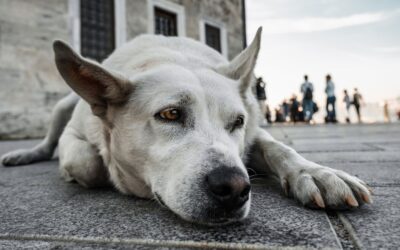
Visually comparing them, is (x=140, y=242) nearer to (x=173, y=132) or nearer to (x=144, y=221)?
(x=144, y=221)

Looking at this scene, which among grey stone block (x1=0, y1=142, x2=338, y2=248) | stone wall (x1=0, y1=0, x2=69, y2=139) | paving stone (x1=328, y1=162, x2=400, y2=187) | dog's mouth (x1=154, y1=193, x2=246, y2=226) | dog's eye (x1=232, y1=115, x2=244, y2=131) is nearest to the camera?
grey stone block (x1=0, y1=142, x2=338, y2=248)

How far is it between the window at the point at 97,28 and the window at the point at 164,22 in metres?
2.30

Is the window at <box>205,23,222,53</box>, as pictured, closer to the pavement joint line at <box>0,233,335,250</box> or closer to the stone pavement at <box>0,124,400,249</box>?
the stone pavement at <box>0,124,400,249</box>

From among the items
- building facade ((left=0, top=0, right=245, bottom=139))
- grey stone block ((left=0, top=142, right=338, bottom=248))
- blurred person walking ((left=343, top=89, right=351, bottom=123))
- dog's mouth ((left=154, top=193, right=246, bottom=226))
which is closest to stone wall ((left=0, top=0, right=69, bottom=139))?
building facade ((left=0, top=0, right=245, bottom=139))

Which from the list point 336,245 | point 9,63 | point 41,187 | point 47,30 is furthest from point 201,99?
point 47,30

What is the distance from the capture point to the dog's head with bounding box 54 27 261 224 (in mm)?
1385

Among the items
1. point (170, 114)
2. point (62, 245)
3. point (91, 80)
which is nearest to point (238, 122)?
point (170, 114)

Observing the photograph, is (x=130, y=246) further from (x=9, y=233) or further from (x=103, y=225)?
(x=9, y=233)

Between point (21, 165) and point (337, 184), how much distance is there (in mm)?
3343

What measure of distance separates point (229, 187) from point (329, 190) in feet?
1.76

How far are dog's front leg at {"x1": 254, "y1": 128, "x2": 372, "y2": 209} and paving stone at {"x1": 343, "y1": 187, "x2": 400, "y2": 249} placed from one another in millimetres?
63

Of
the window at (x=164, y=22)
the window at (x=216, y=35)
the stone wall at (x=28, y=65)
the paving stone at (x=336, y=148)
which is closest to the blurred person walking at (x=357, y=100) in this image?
the window at (x=216, y=35)

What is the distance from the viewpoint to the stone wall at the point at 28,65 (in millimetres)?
9500

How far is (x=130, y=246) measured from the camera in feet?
3.88
